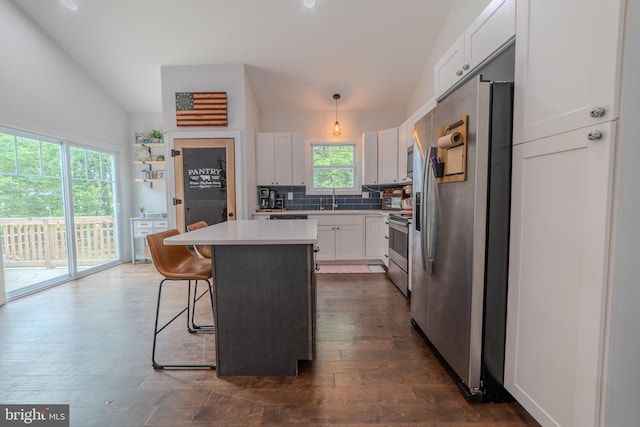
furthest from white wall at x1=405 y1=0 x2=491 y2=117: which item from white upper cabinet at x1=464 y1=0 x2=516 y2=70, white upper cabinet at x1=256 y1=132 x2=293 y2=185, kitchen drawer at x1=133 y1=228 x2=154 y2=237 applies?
kitchen drawer at x1=133 y1=228 x2=154 y2=237

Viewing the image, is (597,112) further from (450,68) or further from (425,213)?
(450,68)

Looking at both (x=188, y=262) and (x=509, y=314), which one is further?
(x=188, y=262)

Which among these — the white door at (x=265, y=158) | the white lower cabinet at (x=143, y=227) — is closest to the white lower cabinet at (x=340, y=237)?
the white door at (x=265, y=158)

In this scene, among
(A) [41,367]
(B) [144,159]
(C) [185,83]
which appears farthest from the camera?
(B) [144,159]

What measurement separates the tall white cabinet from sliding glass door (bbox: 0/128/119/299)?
15.7 feet

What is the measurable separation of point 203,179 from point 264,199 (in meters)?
1.07

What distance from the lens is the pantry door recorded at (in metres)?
3.88

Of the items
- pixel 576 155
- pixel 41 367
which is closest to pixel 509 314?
pixel 576 155

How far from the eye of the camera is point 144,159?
15.8ft

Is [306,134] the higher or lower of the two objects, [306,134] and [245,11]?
the lower

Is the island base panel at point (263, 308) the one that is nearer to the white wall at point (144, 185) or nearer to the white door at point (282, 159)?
the white door at point (282, 159)

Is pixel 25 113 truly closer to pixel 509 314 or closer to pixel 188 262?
pixel 188 262

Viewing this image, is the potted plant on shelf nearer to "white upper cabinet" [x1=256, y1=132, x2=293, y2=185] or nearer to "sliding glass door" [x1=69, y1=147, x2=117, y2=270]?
"sliding glass door" [x1=69, y1=147, x2=117, y2=270]

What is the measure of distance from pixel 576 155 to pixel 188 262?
7.79 feet
